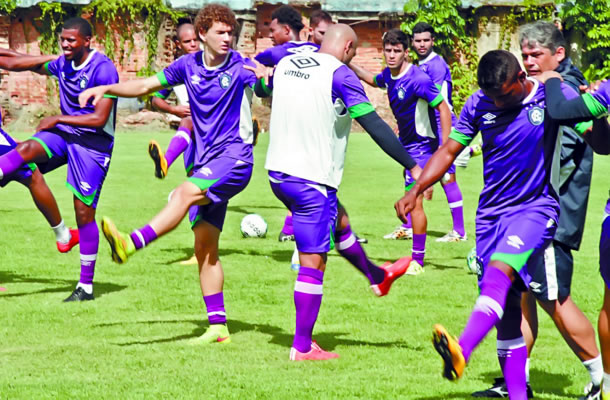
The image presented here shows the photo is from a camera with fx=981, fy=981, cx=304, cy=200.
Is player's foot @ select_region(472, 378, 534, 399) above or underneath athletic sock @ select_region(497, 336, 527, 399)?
underneath

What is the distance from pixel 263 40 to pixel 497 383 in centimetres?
2982

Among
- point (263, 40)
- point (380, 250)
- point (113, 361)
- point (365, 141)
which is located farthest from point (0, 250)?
point (263, 40)

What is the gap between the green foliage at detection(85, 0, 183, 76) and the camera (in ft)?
112

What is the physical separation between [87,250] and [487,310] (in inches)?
190

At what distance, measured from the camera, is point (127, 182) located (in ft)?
59.5

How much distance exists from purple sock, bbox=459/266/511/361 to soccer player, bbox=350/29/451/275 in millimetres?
5172

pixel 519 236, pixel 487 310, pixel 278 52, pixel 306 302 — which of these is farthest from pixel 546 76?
pixel 278 52

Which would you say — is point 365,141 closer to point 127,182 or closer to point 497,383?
point 127,182

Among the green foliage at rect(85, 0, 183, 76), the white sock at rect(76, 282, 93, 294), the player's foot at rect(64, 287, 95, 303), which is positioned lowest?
the green foliage at rect(85, 0, 183, 76)

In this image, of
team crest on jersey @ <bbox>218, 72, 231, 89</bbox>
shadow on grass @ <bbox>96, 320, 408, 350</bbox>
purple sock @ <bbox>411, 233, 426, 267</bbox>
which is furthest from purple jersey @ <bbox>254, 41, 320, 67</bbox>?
shadow on grass @ <bbox>96, 320, 408, 350</bbox>

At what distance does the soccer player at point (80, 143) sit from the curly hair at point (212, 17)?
162 cm

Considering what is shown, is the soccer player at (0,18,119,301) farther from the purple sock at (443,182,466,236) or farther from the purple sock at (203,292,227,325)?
the purple sock at (443,182,466,236)

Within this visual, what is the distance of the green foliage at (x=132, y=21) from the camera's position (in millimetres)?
34094

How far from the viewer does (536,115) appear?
527cm
